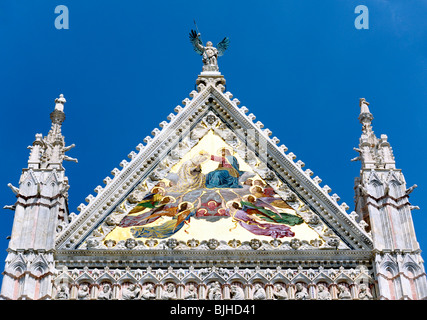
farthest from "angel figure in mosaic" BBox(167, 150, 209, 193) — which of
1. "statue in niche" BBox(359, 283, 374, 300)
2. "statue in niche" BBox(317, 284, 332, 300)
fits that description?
"statue in niche" BBox(359, 283, 374, 300)

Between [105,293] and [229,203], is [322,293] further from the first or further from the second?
[105,293]

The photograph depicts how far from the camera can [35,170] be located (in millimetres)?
17125

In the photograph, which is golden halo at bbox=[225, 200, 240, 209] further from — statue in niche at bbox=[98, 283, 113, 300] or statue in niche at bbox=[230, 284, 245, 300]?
statue in niche at bbox=[98, 283, 113, 300]

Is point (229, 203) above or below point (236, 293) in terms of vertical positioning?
above

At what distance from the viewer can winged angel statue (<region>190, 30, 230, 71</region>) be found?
64.8 feet

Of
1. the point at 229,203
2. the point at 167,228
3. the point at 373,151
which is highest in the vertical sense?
the point at 373,151

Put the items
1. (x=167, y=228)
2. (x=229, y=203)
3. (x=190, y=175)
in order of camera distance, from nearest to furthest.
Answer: (x=167, y=228)
(x=229, y=203)
(x=190, y=175)

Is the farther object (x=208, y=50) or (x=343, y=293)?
(x=208, y=50)

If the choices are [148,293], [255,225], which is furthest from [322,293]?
[148,293]

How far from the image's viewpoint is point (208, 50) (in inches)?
789

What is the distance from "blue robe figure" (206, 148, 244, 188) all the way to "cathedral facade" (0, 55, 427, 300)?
18mm

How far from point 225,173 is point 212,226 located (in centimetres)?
141
